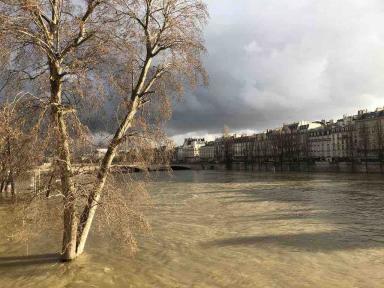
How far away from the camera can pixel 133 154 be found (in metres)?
12.9

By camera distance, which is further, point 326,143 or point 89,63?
point 326,143

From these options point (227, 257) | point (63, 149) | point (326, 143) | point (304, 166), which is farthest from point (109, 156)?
point (326, 143)

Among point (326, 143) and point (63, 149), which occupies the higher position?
point (326, 143)

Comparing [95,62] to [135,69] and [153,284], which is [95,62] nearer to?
[135,69]

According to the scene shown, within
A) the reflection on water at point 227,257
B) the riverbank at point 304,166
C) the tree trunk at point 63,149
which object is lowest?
the reflection on water at point 227,257

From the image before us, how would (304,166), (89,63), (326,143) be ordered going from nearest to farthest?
(89,63), (304,166), (326,143)

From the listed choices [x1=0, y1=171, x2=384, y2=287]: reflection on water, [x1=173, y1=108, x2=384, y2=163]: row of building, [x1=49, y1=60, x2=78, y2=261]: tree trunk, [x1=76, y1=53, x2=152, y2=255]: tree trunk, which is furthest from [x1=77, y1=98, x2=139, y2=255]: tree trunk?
[x1=173, y1=108, x2=384, y2=163]: row of building

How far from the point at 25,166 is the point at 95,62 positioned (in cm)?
357

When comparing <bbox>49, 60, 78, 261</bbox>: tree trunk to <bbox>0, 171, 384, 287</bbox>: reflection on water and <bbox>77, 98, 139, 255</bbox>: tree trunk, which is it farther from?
<bbox>0, 171, 384, 287</bbox>: reflection on water

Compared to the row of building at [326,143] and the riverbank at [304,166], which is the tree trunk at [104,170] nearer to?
the riverbank at [304,166]

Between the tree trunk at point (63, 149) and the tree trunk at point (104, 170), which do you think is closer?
the tree trunk at point (63, 149)

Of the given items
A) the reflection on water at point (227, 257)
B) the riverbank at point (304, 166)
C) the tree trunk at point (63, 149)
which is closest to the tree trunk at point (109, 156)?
the tree trunk at point (63, 149)

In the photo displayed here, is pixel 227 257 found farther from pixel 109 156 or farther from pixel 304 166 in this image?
pixel 304 166

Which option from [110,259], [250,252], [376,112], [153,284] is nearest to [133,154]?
[153,284]
